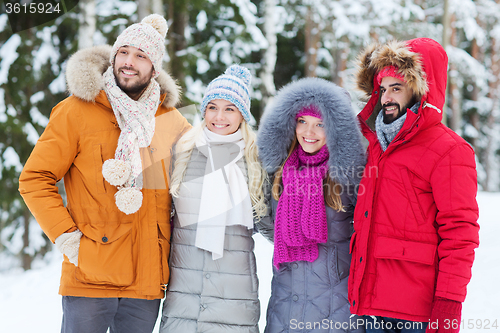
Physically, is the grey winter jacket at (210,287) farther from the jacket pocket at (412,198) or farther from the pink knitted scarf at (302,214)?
the jacket pocket at (412,198)

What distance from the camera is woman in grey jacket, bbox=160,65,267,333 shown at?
2385 millimetres

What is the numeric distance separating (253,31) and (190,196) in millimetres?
5572

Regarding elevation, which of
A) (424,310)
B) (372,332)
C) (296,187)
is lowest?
(372,332)

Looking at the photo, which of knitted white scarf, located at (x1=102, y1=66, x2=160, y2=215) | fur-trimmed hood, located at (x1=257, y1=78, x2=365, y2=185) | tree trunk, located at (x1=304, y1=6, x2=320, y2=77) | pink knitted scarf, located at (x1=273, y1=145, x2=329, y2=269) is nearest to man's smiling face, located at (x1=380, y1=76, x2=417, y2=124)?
fur-trimmed hood, located at (x1=257, y1=78, x2=365, y2=185)

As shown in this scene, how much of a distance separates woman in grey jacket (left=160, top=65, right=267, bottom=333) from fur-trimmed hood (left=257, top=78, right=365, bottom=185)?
0.59 feet

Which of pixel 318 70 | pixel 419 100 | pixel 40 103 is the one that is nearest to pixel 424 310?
pixel 419 100

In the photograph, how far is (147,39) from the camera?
256 centimetres

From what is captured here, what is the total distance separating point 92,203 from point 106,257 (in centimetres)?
34

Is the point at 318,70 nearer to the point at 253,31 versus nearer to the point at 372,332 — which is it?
the point at 253,31

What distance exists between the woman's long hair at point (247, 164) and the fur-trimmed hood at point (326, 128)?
0.28 feet

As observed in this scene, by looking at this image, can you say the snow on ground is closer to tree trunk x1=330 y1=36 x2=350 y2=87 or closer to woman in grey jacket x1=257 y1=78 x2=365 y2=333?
woman in grey jacket x1=257 y1=78 x2=365 y2=333

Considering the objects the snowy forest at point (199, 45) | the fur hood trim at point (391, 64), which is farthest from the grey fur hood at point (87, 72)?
the snowy forest at point (199, 45)

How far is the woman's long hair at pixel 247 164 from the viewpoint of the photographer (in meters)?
2.53

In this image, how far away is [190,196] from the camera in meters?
2.52
